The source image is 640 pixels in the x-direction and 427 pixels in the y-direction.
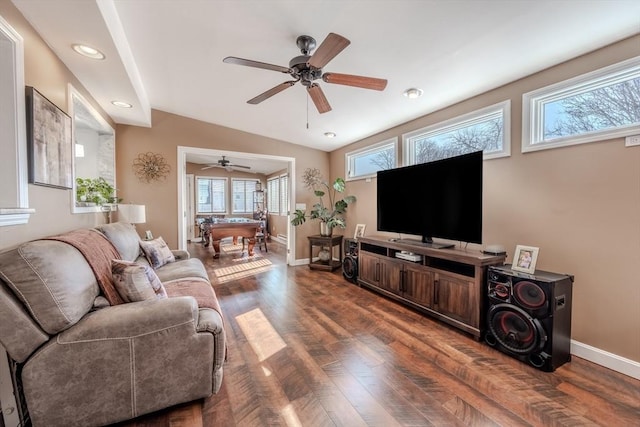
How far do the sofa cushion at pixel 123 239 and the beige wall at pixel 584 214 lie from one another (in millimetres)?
3665

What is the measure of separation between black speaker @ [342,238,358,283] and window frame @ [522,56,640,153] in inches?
96.6

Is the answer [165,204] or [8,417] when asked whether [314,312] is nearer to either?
[8,417]

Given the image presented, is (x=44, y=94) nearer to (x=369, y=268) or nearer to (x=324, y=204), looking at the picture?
(x=369, y=268)

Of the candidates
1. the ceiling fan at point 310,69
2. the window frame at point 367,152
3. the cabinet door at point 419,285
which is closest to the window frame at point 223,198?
the window frame at point 367,152

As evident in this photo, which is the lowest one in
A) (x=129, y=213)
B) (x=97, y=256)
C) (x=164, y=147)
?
(x=97, y=256)

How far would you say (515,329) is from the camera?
2.13 m

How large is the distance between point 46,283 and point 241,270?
3677mm

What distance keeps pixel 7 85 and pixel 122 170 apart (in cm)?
266

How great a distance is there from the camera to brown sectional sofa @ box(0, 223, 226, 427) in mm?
1249

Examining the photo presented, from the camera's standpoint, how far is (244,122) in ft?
14.3

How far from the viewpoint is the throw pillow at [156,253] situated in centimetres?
293

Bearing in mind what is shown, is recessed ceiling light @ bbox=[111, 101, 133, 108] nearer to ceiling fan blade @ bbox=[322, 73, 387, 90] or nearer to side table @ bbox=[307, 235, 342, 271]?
ceiling fan blade @ bbox=[322, 73, 387, 90]

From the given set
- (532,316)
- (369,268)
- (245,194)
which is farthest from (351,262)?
(245,194)

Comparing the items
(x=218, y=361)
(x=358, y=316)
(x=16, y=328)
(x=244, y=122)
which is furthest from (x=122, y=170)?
(x=358, y=316)
